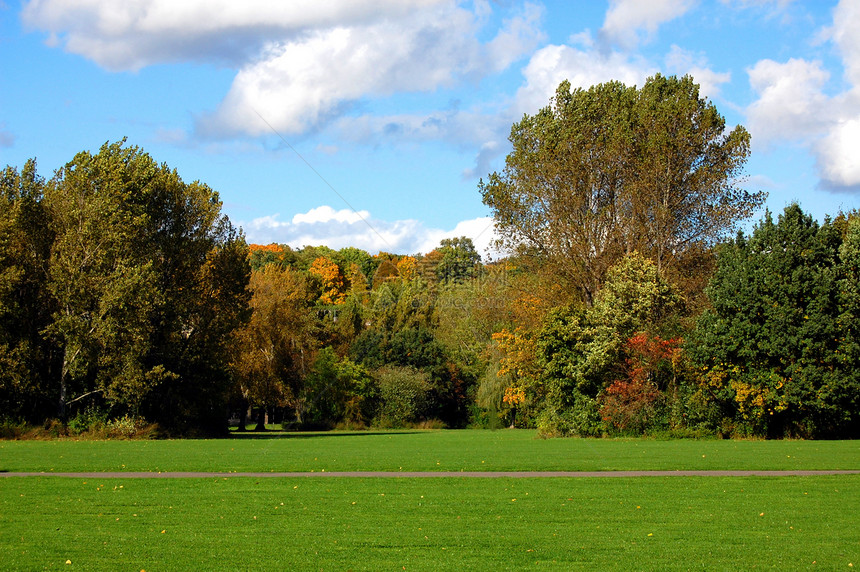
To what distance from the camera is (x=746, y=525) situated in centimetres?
1379

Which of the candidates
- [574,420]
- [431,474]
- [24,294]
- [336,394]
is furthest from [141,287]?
[336,394]

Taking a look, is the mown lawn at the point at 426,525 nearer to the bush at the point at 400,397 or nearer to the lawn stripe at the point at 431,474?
the lawn stripe at the point at 431,474

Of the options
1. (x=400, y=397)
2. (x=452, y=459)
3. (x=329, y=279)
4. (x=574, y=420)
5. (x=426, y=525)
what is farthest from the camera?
(x=329, y=279)

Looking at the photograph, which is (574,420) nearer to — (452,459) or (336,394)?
(452,459)

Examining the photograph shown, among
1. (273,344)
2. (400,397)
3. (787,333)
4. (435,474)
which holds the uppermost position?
(273,344)

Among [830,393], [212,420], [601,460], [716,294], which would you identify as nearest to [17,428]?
[212,420]

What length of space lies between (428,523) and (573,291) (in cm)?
4051

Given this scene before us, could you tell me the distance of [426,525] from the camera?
13.8 metres

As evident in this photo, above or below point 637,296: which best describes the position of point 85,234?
above

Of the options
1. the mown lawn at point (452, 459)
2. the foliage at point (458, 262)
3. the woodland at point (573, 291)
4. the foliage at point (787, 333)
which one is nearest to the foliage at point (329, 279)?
the foliage at point (458, 262)

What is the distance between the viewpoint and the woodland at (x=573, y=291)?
4028 cm

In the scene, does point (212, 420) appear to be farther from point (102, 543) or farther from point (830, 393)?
point (102, 543)

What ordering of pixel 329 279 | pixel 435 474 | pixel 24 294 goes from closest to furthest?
pixel 435 474 → pixel 24 294 → pixel 329 279

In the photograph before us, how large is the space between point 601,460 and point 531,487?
8.55 metres
